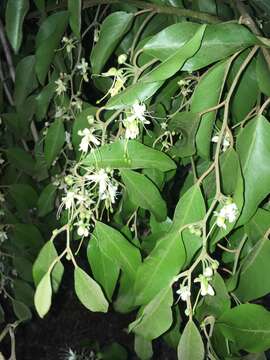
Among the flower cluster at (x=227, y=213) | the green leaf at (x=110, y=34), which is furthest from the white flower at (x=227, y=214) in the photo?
the green leaf at (x=110, y=34)

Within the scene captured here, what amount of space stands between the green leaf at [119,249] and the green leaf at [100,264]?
1 centimetres

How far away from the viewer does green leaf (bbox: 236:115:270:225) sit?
1.59 feet

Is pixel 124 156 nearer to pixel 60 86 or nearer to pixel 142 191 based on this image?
pixel 142 191

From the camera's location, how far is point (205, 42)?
0.46 meters

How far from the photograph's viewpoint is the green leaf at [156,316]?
490mm

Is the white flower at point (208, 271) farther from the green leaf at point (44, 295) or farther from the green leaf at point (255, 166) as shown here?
the green leaf at point (44, 295)

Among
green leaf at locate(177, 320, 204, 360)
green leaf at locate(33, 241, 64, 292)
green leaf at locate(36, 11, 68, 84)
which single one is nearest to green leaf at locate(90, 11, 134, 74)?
green leaf at locate(36, 11, 68, 84)

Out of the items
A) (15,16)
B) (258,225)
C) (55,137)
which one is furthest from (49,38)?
(258,225)

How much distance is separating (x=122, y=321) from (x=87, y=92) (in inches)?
44.8

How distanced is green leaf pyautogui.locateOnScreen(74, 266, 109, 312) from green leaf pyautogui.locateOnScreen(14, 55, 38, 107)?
59 cm

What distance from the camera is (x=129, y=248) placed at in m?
0.56

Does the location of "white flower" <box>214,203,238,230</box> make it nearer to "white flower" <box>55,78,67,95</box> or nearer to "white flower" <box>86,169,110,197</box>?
"white flower" <box>86,169,110,197</box>

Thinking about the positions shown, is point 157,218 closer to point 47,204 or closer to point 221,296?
point 221,296

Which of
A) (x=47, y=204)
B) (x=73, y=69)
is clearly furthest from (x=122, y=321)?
(x=73, y=69)
